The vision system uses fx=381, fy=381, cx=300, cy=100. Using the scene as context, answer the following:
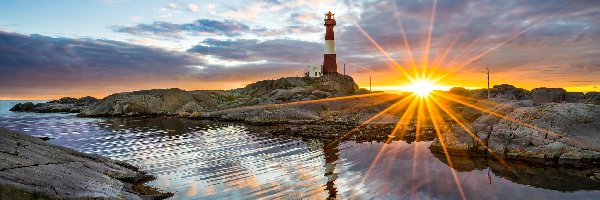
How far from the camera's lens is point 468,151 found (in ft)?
77.7

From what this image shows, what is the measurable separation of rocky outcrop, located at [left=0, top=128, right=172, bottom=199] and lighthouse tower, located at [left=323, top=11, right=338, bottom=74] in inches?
2735

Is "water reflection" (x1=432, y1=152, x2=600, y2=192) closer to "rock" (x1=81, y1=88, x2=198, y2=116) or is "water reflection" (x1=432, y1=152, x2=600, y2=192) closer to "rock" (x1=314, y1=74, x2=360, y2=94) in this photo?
"rock" (x1=314, y1=74, x2=360, y2=94)

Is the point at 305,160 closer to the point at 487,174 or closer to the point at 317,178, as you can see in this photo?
the point at 317,178

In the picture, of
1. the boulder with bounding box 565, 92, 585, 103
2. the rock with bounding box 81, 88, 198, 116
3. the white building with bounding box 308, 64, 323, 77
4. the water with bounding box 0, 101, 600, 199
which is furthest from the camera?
the white building with bounding box 308, 64, 323, 77

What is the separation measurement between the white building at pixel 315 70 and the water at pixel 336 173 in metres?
60.2

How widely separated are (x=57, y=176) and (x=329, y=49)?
7626cm

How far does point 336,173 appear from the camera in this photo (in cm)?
1917

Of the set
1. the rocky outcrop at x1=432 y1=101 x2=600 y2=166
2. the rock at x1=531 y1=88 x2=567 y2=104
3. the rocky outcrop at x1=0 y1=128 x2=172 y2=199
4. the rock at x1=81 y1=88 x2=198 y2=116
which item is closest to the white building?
the rock at x1=81 y1=88 x2=198 y2=116

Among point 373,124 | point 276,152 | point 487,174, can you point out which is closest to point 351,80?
point 373,124

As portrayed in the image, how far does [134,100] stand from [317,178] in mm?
66539

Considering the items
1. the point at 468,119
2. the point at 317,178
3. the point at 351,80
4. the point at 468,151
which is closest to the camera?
the point at 317,178

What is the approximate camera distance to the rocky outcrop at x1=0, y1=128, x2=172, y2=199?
9977mm

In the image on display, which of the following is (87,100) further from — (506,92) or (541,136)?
(541,136)

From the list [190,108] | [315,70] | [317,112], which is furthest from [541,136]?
[315,70]
